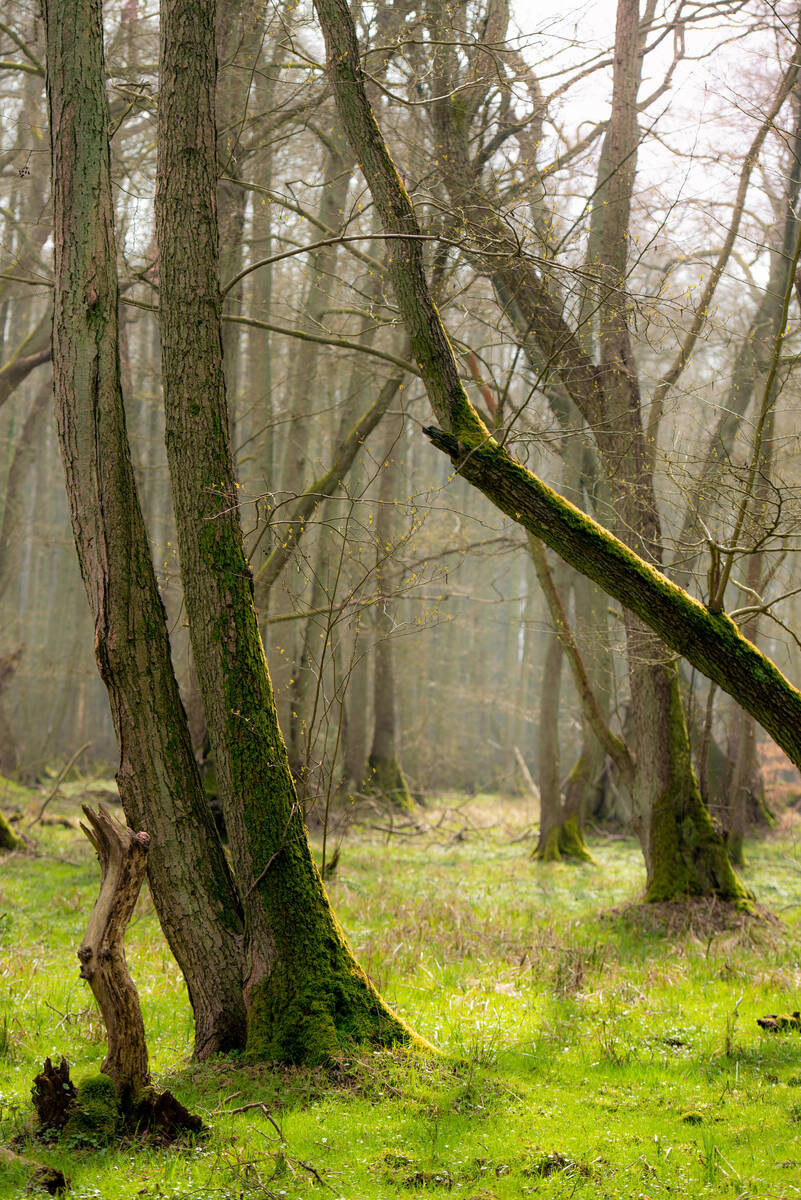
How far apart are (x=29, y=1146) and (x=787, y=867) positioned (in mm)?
12524

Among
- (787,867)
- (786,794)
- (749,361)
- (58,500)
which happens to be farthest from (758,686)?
(58,500)

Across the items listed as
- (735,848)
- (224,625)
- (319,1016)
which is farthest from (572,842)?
(224,625)

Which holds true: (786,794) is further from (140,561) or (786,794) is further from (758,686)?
(140,561)

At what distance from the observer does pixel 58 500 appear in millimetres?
31391

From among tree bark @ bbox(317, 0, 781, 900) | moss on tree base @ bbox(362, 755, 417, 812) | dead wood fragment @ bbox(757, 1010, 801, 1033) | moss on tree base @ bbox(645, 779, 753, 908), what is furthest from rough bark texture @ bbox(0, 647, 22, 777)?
dead wood fragment @ bbox(757, 1010, 801, 1033)

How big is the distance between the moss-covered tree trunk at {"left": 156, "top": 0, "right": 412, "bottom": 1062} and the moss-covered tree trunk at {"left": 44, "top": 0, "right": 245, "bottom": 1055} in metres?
0.20

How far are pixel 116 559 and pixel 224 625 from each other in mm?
723

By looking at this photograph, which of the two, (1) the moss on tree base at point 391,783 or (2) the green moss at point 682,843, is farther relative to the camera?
(1) the moss on tree base at point 391,783

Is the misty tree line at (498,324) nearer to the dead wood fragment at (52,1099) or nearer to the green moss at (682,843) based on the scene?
the green moss at (682,843)

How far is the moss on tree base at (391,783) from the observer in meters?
17.2

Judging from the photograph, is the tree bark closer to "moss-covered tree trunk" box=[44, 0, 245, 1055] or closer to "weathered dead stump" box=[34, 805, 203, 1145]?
"moss-covered tree trunk" box=[44, 0, 245, 1055]

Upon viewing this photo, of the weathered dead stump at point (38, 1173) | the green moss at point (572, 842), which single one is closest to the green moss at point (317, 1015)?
the weathered dead stump at point (38, 1173)

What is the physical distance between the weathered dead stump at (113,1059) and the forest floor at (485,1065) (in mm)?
134

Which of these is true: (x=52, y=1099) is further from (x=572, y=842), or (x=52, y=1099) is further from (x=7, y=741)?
(x=7, y=741)
